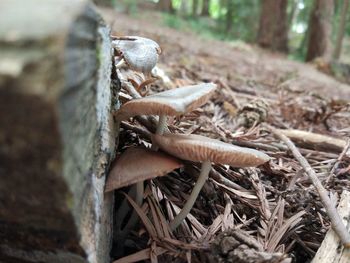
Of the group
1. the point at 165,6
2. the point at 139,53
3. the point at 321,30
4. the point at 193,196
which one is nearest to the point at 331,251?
the point at 193,196

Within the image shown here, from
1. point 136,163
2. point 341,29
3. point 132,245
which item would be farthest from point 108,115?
point 341,29

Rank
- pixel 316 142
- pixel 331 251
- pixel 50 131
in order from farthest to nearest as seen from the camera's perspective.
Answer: pixel 316 142 → pixel 331 251 → pixel 50 131

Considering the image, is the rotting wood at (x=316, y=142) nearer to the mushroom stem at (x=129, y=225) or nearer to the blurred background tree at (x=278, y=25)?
the mushroom stem at (x=129, y=225)

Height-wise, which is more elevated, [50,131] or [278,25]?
[50,131]

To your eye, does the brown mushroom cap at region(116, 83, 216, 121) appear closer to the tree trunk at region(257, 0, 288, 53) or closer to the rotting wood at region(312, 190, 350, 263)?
the rotting wood at region(312, 190, 350, 263)

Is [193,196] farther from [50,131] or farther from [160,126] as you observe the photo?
[50,131]

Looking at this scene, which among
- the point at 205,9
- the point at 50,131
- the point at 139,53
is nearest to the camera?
the point at 50,131

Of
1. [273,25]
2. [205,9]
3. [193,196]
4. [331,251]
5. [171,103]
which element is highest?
[171,103]

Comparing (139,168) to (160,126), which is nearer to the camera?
(139,168)
